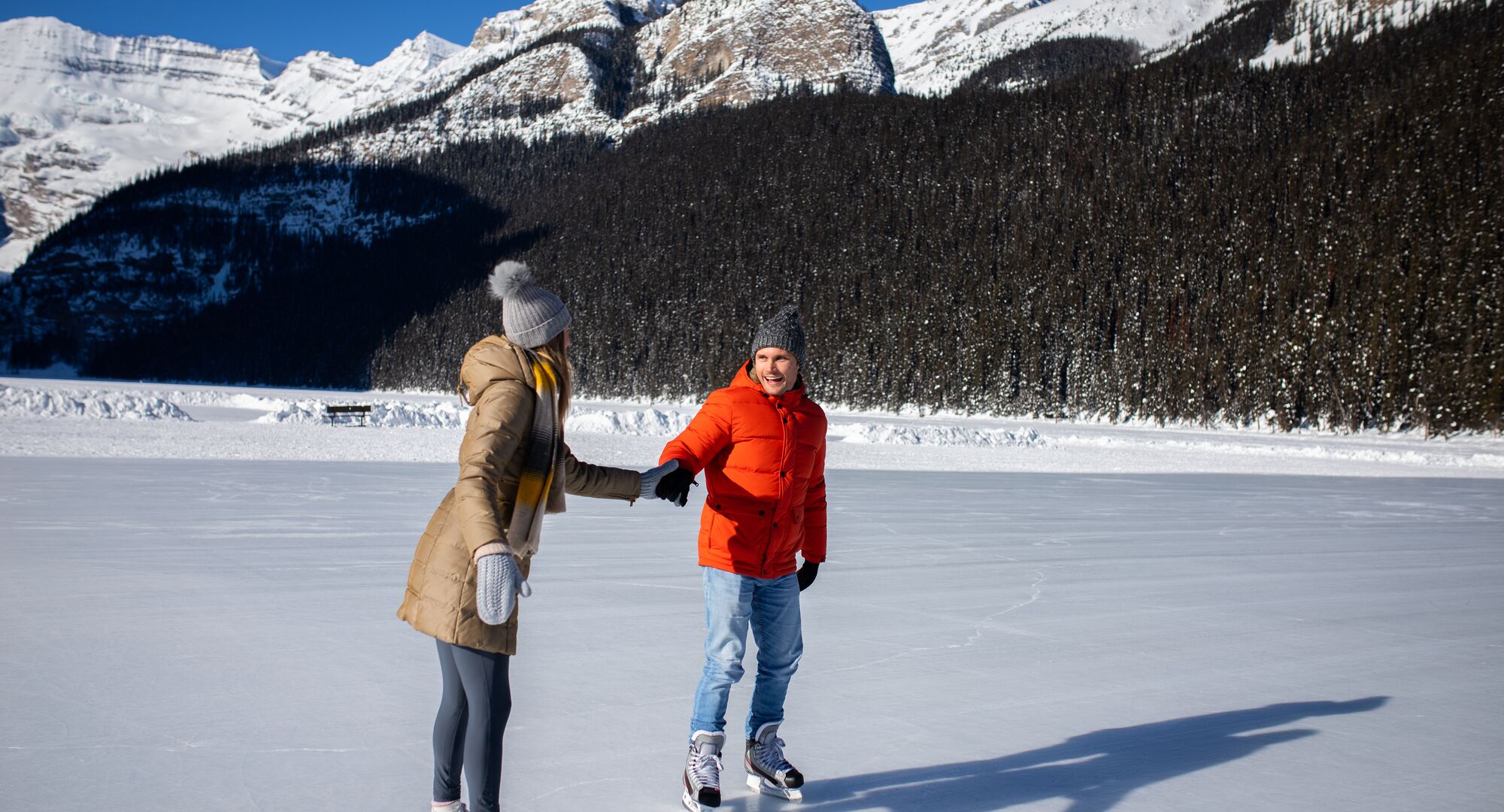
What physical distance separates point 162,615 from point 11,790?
252 cm

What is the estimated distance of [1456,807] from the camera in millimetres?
3307

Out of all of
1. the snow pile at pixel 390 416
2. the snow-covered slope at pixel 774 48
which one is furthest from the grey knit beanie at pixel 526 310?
the snow-covered slope at pixel 774 48

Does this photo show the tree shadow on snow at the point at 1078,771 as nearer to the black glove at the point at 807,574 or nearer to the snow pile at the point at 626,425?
the black glove at the point at 807,574

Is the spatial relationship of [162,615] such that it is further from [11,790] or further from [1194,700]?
[1194,700]

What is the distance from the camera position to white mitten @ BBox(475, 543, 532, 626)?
2.47 metres

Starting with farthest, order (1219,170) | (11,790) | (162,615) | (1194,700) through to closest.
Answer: (1219,170) < (162,615) < (1194,700) < (11,790)

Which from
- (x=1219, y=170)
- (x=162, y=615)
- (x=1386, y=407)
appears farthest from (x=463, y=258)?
(x=162, y=615)

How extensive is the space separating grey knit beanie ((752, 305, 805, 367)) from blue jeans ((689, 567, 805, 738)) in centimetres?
75

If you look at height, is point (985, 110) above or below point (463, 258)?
above

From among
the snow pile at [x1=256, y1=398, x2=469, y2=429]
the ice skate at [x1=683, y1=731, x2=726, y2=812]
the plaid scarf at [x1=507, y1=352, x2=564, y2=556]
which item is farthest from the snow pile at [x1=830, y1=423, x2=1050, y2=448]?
the plaid scarf at [x1=507, y1=352, x2=564, y2=556]

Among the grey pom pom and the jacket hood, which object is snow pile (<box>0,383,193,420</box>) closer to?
the grey pom pom

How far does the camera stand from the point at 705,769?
10.3ft

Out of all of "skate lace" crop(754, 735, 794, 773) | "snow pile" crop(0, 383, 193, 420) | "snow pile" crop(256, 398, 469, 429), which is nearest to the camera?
"skate lace" crop(754, 735, 794, 773)

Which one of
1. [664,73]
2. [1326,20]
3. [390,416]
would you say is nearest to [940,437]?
[390,416]
